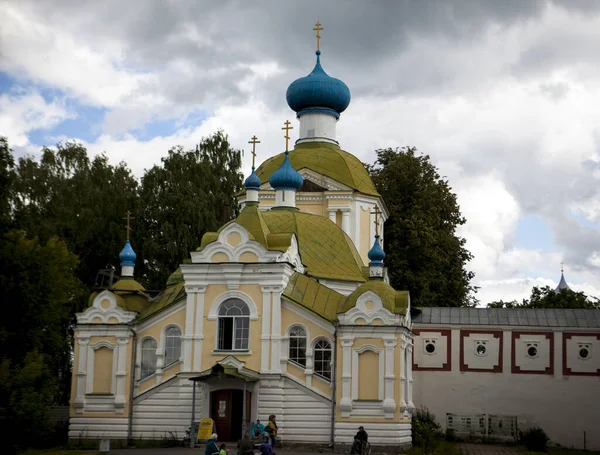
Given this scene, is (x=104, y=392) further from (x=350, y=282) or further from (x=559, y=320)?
(x=559, y=320)

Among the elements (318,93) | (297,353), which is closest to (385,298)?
(297,353)

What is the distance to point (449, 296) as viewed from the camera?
40.3 m

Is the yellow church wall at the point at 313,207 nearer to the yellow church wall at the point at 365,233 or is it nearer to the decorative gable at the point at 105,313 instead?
the yellow church wall at the point at 365,233

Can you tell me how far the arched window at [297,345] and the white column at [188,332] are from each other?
264cm

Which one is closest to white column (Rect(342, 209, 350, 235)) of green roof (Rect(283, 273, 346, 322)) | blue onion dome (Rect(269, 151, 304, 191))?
blue onion dome (Rect(269, 151, 304, 191))

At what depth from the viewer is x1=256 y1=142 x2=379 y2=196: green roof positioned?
111 feet

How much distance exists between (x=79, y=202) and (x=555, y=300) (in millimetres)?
20904

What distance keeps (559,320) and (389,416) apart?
29.3ft

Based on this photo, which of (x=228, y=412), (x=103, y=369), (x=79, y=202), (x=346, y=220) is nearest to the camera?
(x=228, y=412)

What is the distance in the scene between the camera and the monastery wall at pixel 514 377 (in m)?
29.4

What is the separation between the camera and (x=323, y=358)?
25.1 m

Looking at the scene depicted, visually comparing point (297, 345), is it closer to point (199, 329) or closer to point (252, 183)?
point (199, 329)

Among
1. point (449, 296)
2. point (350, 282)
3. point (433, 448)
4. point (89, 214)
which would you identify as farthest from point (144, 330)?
point (449, 296)

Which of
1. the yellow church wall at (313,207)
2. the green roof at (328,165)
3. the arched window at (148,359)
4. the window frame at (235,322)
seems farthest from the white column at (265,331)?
the green roof at (328,165)
